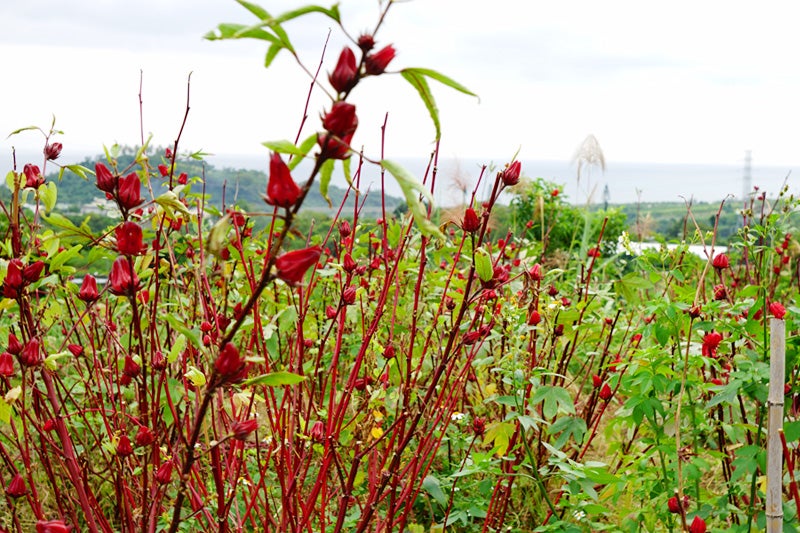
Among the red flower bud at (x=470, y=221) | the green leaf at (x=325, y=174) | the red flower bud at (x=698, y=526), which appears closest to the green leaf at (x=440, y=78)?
the green leaf at (x=325, y=174)

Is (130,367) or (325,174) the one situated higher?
(325,174)

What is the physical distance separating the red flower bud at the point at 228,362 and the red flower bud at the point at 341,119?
0.80 feet

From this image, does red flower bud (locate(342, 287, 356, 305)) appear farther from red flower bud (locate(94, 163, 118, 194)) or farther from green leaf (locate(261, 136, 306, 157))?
green leaf (locate(261, 136, 306, 157))

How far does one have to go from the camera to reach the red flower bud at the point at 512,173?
1.32m

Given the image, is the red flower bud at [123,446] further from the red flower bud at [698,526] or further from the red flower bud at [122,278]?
the red flower bud at [698,526]

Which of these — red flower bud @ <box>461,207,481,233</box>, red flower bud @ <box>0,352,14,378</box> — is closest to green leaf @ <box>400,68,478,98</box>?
red flower bud @ <box>461,207,481,233</box>

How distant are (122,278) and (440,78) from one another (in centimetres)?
52

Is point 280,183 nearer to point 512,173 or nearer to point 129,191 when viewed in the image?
point 129,191

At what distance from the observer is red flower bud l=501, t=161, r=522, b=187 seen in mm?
1317

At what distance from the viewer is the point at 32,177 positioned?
4.57 ft

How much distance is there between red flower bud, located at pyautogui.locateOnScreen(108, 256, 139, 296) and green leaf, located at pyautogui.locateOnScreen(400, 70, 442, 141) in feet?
1.56

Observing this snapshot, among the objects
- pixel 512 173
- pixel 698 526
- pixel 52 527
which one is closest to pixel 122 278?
pixel 52 527

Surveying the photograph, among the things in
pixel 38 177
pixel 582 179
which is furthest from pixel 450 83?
pixel 582 179

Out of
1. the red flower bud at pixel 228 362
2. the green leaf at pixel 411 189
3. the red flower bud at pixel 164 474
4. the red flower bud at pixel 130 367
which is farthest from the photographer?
the red flower bud at pixel 130 367
